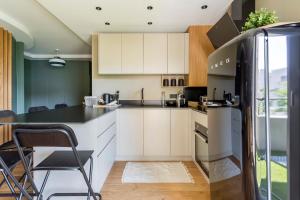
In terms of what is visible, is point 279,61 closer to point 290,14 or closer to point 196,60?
point 290,14

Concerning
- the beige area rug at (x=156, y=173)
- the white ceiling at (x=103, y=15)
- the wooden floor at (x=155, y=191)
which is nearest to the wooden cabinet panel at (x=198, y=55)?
the white ceiling at (x=103, y=15)

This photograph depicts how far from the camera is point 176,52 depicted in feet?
12.6

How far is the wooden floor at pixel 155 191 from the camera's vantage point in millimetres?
2283

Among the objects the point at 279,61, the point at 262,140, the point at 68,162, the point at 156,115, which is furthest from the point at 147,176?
the point at 279,61

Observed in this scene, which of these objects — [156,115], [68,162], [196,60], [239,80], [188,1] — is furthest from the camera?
[196,60]

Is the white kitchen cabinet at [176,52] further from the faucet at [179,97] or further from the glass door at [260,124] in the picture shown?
the glass door at [260,124]

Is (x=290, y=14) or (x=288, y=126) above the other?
(x=290, y=14)

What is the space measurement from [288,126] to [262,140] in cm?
13

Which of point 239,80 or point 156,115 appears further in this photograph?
point 156,115

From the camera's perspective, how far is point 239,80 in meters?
1.06

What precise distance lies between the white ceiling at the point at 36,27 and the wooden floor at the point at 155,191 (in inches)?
115

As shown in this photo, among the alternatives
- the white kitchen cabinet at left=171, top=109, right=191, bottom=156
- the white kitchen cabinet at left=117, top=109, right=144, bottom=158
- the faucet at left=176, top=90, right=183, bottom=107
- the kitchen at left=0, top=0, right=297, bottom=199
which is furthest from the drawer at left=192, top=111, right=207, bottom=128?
the white kitchen cabinet at left=117, top=109, right=144, bottom=158

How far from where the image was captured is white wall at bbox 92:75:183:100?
4172 millimetres

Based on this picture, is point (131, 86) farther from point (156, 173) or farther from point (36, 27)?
point (36, 27)
